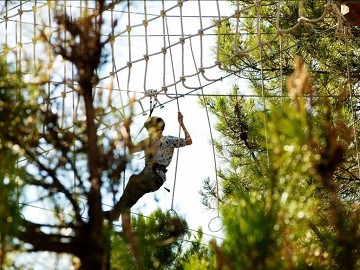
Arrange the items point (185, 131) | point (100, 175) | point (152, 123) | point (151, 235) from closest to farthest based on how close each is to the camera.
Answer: point (100, 175)
point (151, 235)
point (152, 123)
point (185, 131)

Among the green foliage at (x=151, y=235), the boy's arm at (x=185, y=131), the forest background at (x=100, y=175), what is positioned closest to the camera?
the forest background at (x=100, y=175)

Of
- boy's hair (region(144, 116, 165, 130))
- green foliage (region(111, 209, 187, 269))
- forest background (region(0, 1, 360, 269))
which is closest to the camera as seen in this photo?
forest background (region(0, 1, 360, 269))

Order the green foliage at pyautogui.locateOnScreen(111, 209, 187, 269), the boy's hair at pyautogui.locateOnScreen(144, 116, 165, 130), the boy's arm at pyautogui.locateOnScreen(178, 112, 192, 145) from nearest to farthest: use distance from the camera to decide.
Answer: the green foliage at pyautogui.locateOnScreen(111, 209, 187, 269) → the boy's hair at pyautogui.locateOnScreen(144, 116, 165, 130) → the boy's arm at pyautogui.locateOnScreen(178, 112, 192, 145)

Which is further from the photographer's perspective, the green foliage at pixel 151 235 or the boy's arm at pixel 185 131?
the boy's arm at pixel 185 131

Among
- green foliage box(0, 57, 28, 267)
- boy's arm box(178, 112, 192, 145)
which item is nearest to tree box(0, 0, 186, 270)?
green foliage box(0, 57, 28, 267)

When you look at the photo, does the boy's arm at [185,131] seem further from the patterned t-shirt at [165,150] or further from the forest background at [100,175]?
the forest background at [100,175]

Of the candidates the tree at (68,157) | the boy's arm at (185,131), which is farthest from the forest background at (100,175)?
the boy's arm at (185,131)

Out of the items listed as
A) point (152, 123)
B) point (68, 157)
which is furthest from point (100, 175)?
point (152, 123)

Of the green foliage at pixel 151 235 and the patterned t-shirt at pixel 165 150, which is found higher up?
the patterned t-shirt at pixel 165 150

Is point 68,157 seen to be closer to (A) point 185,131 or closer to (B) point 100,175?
(B) point 100,175

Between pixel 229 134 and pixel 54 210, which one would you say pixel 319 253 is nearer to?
pixel 54 210

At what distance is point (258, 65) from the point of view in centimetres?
823

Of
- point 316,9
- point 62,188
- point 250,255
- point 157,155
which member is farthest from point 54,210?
point 316,9

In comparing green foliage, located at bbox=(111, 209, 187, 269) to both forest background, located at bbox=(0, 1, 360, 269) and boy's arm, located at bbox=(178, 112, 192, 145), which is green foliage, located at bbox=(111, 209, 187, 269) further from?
boy's arm, located at bbox=(178, 112, 192, 145)
